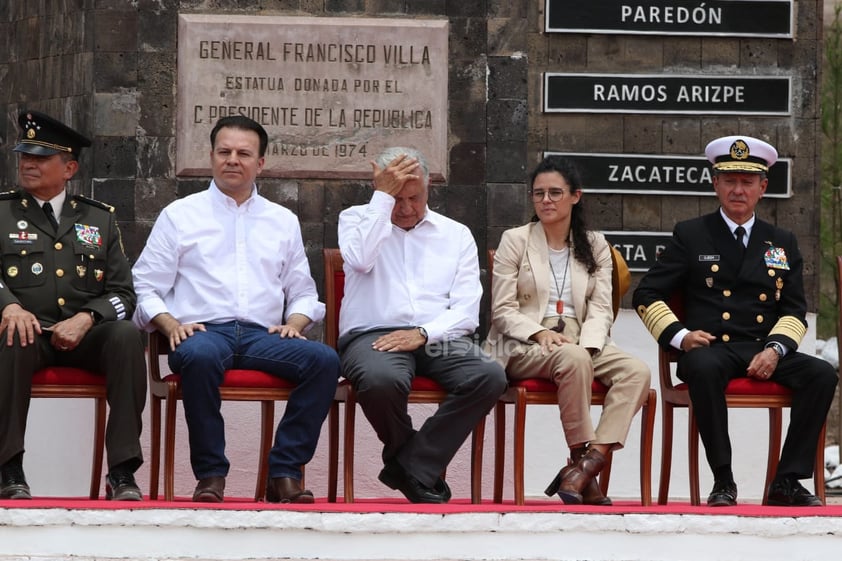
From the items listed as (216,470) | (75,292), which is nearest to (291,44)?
(75,292)

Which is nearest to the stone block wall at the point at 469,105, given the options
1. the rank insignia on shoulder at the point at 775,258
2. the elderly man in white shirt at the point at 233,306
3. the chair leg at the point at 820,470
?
the elderly man in white shirt at the point at 233,306

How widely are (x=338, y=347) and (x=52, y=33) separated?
9.13 feet

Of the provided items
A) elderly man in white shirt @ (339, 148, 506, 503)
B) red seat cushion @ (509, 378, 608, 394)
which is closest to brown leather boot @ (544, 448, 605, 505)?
red seat cushion @ (509, 378, 608, 394)

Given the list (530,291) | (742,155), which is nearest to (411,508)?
(530,291)

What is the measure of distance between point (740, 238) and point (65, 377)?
249 cm

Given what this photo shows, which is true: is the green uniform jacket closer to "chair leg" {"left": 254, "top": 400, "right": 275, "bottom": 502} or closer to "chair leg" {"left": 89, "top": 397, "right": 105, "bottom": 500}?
"chair leg" {"left": 89, "top": 397, "right": 105, "bottom": 500}

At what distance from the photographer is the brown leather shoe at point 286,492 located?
481cm

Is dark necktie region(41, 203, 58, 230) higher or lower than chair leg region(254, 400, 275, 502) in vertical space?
higher

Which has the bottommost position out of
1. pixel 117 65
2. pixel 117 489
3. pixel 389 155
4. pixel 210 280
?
pixel 117 489

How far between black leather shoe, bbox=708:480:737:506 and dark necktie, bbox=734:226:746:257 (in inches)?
36.0

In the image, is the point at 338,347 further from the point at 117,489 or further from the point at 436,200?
the point at 436,200

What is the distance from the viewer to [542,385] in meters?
5.18

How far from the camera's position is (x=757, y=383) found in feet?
17.0

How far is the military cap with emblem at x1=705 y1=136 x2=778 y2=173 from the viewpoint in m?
5.45
